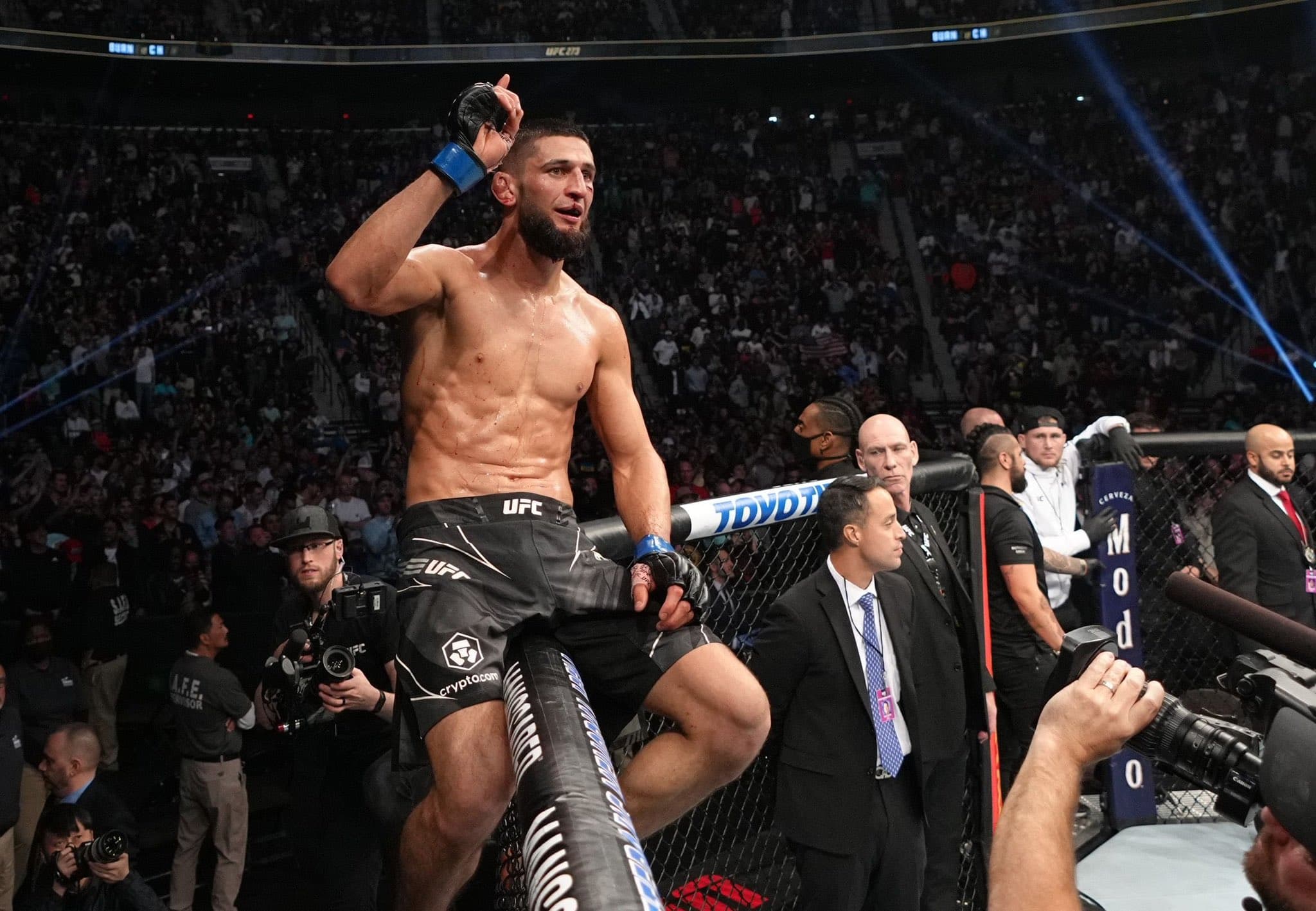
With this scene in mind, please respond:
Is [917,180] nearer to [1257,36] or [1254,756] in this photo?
[1257,36]

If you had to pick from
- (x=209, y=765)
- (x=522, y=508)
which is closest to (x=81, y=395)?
(x=209, y=765)

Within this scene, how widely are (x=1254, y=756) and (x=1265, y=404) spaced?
13.1 meters

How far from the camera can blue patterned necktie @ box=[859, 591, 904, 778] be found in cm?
315

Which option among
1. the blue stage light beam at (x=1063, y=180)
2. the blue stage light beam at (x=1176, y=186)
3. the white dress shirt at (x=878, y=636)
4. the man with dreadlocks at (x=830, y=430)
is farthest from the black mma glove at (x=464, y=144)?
the blue stage light beam at (x=1063, y=180)

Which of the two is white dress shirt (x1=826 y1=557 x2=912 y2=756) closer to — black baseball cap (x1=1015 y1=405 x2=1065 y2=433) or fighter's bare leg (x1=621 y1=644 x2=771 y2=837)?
fighter's bare leg (x1=621 y1=644 x2=771 y2=837)

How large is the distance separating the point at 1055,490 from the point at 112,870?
12.3 ft

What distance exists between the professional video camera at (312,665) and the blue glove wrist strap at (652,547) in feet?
1.91

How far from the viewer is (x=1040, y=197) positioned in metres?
18.1

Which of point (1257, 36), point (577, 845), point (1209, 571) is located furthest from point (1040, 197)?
point (577, 845)

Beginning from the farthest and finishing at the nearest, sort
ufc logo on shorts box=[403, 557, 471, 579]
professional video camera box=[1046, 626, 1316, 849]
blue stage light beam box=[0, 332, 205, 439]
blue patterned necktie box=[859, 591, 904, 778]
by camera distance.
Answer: blue stage light beam box=[0, 332, 205, 439] < blue patterned necktie box=[859, 591, 904, 778] < ufc logo on shorts box=[403, 557, 471, 579] < professional video camera box=[1046, 626, 1316, 849]

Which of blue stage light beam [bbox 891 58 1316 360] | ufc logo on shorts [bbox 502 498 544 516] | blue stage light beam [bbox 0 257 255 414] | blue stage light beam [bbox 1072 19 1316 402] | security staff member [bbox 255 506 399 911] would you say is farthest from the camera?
blue stage light beam [bbox 891 58 1316 360]

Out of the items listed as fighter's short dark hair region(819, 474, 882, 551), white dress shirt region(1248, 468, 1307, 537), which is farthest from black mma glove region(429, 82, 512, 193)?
white dress shirt region(1248, 468, 1307, 537)

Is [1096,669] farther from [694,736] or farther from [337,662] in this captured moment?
[337,662]

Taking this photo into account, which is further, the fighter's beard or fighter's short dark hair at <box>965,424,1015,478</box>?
fighter's short dark hair at <box>965,424,1015,478</box>
